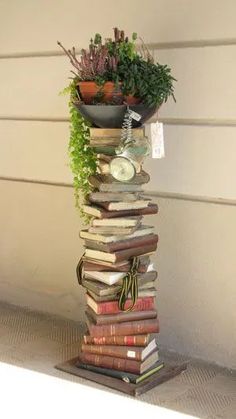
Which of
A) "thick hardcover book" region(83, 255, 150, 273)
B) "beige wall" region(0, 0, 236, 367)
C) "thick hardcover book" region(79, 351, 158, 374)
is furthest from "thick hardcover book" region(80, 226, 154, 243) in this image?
"thick hardcover book" region(79, 351, 158, 374)

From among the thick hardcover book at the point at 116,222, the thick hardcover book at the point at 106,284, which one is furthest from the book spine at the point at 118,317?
the thick hardcover book at the point at 116,222

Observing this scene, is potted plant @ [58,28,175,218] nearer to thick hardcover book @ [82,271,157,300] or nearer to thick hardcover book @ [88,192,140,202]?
thick hardcover book @ [88,192,140,202]

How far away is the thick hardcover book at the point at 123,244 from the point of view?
3223 mm

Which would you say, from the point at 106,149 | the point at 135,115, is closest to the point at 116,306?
the point at 106,149

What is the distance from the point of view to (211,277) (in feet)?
11.6

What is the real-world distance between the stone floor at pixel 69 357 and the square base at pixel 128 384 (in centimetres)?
3

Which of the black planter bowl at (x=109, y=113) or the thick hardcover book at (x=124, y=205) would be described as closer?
the black planter bowl at (x=109, y=113)

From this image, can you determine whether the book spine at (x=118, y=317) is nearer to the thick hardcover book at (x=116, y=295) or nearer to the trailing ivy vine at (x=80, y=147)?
the thick hardcover book at (x=116, y=295)

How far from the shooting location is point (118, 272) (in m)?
3.28

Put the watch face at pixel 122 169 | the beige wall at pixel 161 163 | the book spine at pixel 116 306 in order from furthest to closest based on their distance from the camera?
the beige wall at pixel 161 163, the book spine at pixel 116 306, the watch face at pixel 122 169

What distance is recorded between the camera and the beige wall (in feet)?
11.2

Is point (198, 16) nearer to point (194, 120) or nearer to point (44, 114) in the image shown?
point (194, 120)

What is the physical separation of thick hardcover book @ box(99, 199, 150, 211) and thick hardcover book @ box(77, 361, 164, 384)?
0.77m

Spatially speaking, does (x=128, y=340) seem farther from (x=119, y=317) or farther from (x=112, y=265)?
(x=112, y=265)
